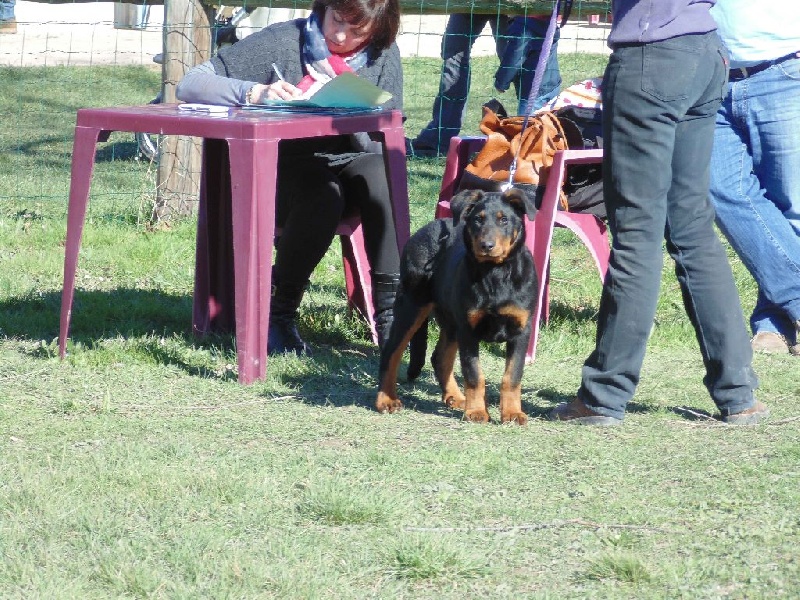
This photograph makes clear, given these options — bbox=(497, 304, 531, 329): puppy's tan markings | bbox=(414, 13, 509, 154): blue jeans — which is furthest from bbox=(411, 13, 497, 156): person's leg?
bbox=(497, 304, 531, 329): puppy's tan markings

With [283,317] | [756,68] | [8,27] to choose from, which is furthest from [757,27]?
[8,27]

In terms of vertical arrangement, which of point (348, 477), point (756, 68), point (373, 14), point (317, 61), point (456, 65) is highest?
point (373, 14)

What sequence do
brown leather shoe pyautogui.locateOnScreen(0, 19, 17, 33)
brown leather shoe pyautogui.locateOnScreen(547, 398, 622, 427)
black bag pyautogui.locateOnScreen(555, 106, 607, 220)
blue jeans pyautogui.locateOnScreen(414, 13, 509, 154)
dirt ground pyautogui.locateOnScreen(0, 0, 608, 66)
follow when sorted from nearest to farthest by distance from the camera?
brown leather shoe pyautogui.locateOnScreen(547, 398, 622, 427) < black bag pyautogui.locateOnScreen(555, 106, 607, 220) < blue jeans pyautogui.locateOnScreen(414, 13, 509, 154) < dirt ground pyautogui.locateOnScreen(0, 0, 608, 66) < brown leather shoe pyautogui.locateOnScreen(0, 19, 17, 33)

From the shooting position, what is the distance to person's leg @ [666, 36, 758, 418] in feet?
12.3

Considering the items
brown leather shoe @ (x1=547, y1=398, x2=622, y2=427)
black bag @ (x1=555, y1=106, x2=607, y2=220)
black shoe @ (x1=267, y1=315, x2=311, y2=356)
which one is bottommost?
black shoe @ (x1=267, y1=315, x2=311, y2=356)

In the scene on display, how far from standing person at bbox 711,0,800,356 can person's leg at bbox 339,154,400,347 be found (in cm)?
137

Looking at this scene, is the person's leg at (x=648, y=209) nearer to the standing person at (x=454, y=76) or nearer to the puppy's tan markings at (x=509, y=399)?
the puppy's tan markings at (x=509, y=399)

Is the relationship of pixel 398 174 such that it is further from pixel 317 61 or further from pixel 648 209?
pixel 648 209

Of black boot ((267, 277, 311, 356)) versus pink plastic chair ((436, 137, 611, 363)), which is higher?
pink plastic chair ((436, 137, 611, 363))

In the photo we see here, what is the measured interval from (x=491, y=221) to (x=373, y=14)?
1.32 metres

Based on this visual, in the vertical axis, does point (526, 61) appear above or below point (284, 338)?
above

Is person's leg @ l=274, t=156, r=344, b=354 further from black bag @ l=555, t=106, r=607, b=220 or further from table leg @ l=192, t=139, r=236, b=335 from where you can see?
black bag @ l=555, t=106, r=607, b=220

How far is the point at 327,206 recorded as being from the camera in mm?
4812

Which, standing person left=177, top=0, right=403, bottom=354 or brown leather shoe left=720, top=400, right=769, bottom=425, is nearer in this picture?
brown leather shoe left=720, top=400, right=769, bottom=425
